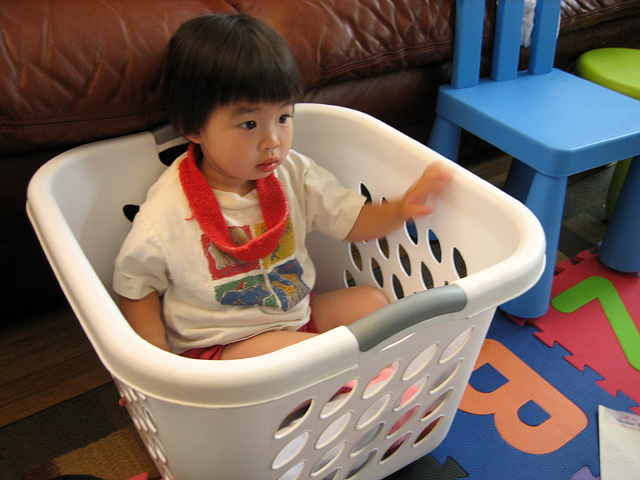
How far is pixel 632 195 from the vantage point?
1.00 meters

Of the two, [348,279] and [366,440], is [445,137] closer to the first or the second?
[348,279]

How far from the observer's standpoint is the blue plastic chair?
2.81 feet

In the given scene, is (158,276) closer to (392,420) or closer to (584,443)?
(392,420)

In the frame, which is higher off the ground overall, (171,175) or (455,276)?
(171,175)

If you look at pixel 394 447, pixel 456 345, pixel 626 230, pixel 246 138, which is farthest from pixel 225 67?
pixel 626 230

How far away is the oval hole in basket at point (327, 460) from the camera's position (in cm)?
59

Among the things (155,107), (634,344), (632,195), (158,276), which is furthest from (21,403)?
(632,195)

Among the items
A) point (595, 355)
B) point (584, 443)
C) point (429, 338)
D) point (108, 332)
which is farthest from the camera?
point (595, 355)

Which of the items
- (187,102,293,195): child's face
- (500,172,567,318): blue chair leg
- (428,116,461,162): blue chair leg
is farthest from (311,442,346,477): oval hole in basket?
(428,116,461,162): blue chair leg

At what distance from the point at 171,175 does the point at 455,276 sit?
15.5 inches

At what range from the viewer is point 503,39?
1.03 meters

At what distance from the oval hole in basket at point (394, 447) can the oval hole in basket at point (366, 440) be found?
62mm

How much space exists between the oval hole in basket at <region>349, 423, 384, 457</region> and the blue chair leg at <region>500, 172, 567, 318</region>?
17.3 inches

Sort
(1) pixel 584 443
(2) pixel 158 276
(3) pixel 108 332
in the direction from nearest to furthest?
(3) pixel 108 332 → (2) pixel 158 276 → (1) pixel 584 443
